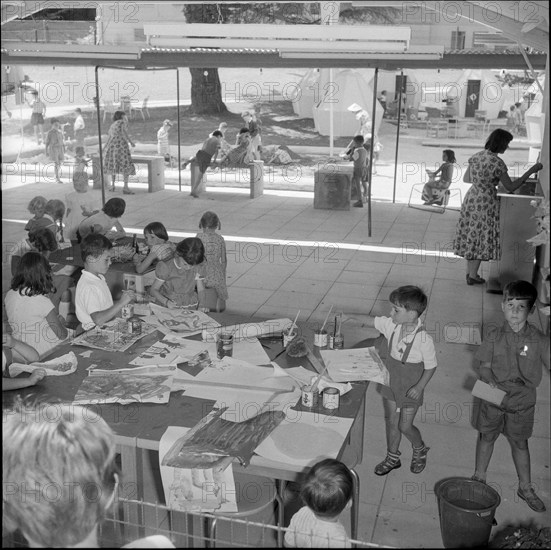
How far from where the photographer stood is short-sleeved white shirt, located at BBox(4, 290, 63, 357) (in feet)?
16.4

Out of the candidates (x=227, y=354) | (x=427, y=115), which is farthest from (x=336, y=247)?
(x=427, y=115)

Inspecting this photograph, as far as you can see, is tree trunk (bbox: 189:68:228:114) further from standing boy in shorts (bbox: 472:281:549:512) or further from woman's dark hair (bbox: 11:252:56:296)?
standing boy in shorts (bbox: 472:281:549:512)

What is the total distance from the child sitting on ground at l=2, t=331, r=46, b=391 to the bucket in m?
2.38

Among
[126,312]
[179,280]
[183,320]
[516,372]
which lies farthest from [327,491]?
[179,280]

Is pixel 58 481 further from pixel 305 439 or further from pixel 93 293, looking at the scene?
pixel 93 293

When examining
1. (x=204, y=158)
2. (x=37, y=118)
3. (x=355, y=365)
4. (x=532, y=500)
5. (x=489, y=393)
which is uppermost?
(x=37, y=118)

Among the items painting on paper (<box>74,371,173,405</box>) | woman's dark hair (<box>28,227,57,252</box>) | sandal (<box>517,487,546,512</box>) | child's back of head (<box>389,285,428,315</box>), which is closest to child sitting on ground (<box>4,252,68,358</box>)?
painting on paper (<box>74,371,173,405</box>)

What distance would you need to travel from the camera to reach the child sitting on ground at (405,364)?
4.46 meters

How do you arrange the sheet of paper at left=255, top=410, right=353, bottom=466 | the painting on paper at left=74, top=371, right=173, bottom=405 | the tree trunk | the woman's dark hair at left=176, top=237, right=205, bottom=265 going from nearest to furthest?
the sheet of paper at left=255, top=410, right=353, bottom=466, the painting on paper at left=74, top=371, right=173, bottom=405, the woman's dark hair at left=176, top=237, right=205, bottom=265, the tree trunk

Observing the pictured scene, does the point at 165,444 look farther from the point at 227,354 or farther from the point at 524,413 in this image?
the point at 524,413

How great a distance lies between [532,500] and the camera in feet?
15.0

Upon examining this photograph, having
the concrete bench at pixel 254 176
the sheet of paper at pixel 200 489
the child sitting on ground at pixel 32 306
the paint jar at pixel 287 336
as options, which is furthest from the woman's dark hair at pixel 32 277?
the concrete bench at pixel 254 176

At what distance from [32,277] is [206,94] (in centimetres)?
2480

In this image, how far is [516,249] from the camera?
29.1 feet
